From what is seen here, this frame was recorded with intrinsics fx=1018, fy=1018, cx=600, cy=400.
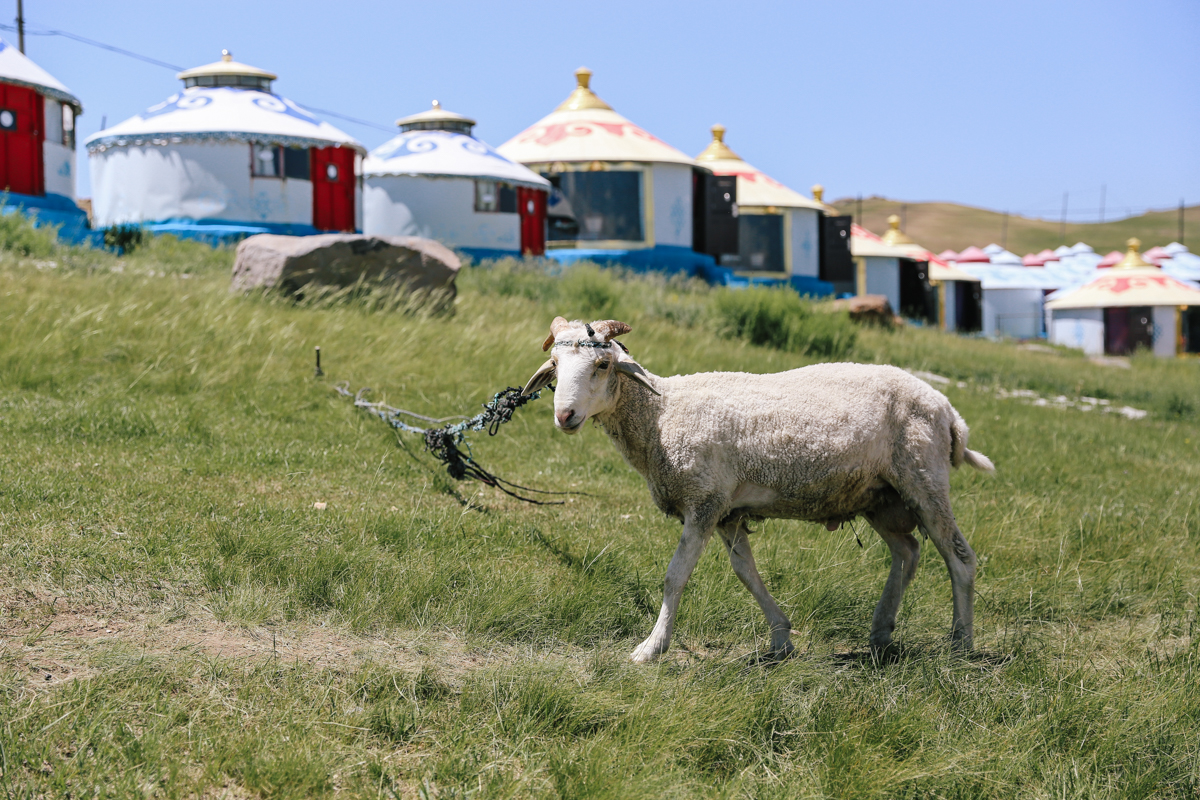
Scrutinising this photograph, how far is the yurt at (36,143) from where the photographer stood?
57.9 feet

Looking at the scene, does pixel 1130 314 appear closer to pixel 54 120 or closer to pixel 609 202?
pixel 609 202

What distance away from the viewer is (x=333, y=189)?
21078 millimetres

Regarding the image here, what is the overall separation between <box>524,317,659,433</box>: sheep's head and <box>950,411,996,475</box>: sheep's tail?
1.46 meters

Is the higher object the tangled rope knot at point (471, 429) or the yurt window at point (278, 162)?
the yurt window at point (278, 162)

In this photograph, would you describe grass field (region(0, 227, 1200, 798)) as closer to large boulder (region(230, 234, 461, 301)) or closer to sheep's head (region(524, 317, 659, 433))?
sheep's head (region(524, 317, 659, 433))

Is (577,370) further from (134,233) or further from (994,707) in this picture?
(134,233)

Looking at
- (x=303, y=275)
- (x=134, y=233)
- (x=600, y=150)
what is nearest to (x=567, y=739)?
(x=303, y=275)

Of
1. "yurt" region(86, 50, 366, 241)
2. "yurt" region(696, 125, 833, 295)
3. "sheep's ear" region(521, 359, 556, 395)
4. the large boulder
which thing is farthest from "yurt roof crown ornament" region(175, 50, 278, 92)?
"sheep's ear" region(521, 359, 556, 395)

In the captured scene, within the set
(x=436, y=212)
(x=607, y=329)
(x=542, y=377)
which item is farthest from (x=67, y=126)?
(x=607, y=329)

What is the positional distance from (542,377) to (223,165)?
17470mm

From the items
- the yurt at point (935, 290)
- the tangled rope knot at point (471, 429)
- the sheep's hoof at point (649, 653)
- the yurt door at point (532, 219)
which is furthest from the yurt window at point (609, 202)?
the sheep's hoof at point (649, 653)

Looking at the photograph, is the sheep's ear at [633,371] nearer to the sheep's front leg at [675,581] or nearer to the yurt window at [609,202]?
the sheep's front leg at [675,581]

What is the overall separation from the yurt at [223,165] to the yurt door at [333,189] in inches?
0.8

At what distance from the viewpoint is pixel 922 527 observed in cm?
455
